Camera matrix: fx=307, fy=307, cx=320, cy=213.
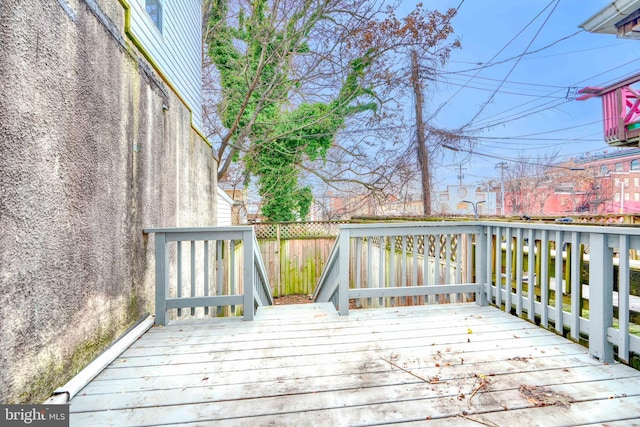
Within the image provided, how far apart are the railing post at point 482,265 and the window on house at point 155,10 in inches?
186

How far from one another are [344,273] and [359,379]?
1274 millimetres

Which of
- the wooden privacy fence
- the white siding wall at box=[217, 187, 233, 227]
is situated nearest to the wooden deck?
the white siding wall at box=[217, 187, 233, 227]

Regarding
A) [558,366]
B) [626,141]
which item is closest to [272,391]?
[558,366]

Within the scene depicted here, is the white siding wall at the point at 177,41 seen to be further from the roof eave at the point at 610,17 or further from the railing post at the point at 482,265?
the roof eave at the point at 610,17

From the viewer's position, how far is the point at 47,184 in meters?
1.52

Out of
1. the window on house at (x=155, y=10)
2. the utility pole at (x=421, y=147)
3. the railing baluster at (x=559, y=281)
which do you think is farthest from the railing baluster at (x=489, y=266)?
the utility pole at (x=421, y=147)

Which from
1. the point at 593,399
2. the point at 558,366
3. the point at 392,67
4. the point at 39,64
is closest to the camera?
the point at 39,64

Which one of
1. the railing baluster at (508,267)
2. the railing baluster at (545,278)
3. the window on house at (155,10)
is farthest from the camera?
the window on house at (155,10)

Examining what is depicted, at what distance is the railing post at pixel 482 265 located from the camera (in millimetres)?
3188

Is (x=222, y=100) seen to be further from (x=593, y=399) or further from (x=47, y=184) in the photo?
(x=593, y=399)

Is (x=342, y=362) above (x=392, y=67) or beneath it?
beneath

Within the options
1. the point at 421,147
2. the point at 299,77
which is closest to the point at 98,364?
the point at 299,77

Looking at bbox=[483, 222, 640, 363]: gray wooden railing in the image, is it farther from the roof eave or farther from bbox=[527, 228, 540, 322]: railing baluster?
the roof eave

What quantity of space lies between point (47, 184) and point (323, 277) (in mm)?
3380
